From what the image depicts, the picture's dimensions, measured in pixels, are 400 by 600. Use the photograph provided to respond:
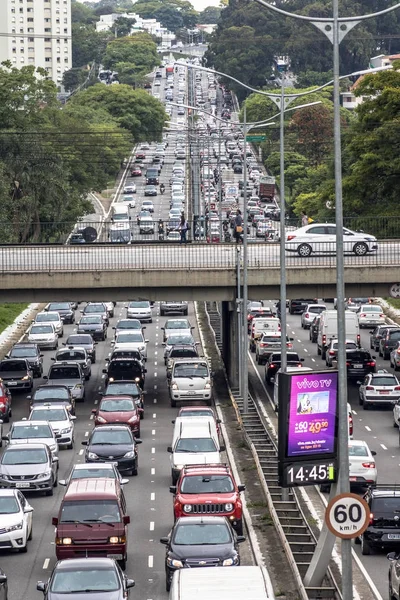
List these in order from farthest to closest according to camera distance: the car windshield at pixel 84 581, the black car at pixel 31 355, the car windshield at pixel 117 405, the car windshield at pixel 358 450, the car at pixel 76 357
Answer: the black car at pixel 31 355, the car at pixel 76 357, the car windshield at pixel 117 405, the car windshield at pixel 358 450, the car windshield at pixel 84 581

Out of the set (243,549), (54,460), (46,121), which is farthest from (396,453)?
(46,121)

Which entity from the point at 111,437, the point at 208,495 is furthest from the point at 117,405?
the point at 208,495

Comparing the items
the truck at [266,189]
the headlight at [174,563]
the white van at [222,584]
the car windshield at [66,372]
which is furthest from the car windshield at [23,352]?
the truck at [266,189]

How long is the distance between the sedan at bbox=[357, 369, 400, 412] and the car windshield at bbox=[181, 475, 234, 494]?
1919cm

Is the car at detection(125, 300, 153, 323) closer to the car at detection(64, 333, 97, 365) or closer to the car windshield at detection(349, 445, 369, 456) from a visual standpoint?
the car at detection(64, 333, 97, 365)

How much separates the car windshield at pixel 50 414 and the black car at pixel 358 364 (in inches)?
582

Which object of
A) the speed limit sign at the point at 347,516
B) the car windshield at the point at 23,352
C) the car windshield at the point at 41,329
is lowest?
the car windshield at the point at 23,352

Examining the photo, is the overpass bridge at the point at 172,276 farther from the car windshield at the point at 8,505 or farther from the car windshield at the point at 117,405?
the car windshield at the point at 8,505

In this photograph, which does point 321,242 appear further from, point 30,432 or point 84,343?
point 30,432

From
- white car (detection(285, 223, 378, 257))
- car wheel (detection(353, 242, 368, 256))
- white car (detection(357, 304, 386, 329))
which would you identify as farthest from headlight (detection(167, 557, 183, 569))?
white car (detection(357, 304, 386, 329))

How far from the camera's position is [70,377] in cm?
5191

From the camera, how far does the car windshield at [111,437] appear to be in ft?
122

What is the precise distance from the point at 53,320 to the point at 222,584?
52.2m

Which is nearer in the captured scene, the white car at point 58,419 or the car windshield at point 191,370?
the white car at point 58,419
